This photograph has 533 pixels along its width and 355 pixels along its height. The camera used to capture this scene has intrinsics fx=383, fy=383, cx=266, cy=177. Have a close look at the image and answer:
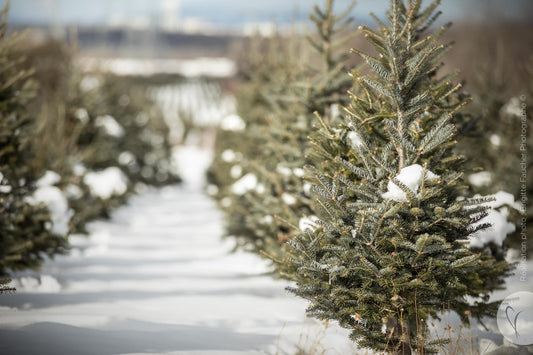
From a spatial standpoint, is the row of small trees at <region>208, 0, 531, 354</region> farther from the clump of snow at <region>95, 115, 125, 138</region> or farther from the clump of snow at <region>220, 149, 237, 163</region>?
the clump of snow at <region>220, 149, 237, 163</region>

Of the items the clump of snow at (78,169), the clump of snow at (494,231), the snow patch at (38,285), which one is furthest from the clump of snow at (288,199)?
the clump of snow at (78,169)

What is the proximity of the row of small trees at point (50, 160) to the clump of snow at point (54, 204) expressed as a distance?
13 mm

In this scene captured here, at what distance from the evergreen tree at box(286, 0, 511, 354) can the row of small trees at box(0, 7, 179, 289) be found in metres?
4.02

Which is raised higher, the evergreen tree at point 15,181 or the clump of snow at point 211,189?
the clump of snow at point 211,189

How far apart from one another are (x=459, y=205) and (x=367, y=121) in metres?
1.02

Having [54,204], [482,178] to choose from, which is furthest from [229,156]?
[482,178]

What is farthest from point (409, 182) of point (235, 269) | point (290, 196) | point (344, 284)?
point (235, 269)

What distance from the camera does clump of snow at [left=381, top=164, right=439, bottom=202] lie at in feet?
9.72

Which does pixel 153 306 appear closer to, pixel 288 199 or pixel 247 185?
pixel 288 199

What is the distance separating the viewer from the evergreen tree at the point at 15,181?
16.5 feet

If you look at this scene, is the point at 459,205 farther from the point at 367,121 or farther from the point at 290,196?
the point at 290,196

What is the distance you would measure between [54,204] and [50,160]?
1.96 meters

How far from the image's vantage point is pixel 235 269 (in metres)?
7.11

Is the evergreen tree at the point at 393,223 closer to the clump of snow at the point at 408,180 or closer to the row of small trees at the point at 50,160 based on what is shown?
the clump of snow at the point at 408,180
